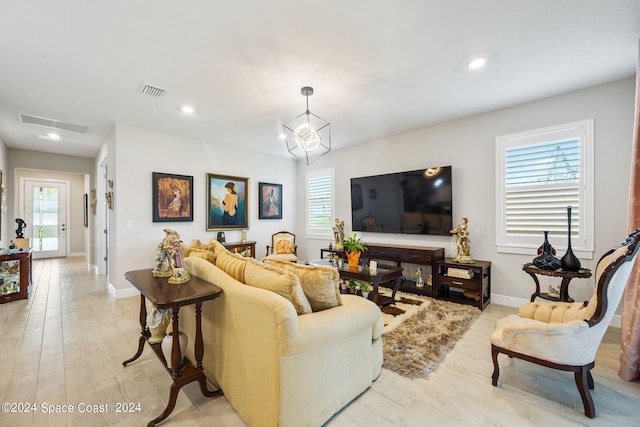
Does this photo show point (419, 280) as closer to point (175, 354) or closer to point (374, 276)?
point (374, 276)

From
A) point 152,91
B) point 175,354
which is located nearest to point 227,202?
point 152,91

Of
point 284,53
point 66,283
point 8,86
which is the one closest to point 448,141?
point 284,53

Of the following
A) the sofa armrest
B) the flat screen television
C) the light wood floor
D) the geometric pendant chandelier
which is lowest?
the light wood floor

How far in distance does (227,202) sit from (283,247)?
59.1 inches

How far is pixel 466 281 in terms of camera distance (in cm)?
378

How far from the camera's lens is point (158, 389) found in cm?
206

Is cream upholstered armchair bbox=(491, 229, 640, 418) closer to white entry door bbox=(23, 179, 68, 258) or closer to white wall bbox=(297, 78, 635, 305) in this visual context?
white wall bbox=(297, 78, 635, 305)

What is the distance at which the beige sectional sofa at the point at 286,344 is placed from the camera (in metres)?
1.49

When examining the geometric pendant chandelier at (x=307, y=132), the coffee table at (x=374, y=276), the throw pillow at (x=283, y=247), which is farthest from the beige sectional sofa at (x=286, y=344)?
the throw pillow at (x=283, y=247)

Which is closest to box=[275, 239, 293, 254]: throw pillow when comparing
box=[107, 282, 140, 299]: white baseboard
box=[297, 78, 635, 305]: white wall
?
box=[297, 78, 635, 305]: white wall

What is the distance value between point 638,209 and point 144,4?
404 centimetres

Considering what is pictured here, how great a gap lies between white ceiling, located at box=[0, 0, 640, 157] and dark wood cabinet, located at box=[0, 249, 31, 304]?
2.05 metres

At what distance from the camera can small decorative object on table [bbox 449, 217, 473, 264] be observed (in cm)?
396

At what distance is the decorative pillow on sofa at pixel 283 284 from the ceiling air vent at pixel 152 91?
8.84 ft
